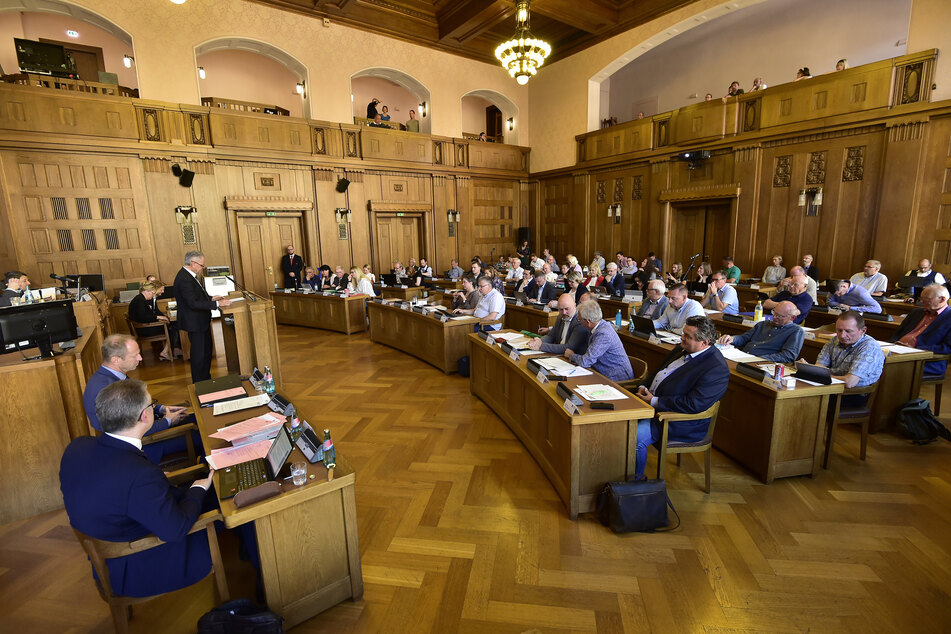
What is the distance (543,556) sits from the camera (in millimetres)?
2592

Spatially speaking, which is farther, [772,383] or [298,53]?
[298,53]

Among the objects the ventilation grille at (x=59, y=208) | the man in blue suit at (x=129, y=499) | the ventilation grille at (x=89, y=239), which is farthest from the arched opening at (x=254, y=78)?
the man in blue suit at (x=129, y=499)

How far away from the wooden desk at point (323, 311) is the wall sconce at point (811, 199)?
27.3ft

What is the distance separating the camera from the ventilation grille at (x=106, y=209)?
8320 millimetres

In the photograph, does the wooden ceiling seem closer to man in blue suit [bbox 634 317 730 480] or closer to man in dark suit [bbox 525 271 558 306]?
man in dark suit [bbox 525 271 558 306]

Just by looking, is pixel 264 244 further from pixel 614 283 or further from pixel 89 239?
pixel 614 283

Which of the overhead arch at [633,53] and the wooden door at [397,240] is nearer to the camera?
the overhead arch at [633,53]

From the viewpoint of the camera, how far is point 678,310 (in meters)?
4.77

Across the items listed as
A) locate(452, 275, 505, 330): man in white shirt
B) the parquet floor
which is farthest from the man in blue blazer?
locate(452, 275, 505, 330): man in white shirt

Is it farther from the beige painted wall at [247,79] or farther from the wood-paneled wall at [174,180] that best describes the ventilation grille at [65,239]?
the beige painted wall at [247,79]

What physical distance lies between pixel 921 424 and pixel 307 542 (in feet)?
15.7

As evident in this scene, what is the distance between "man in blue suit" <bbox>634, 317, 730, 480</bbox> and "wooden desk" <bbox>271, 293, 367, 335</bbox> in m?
6.11

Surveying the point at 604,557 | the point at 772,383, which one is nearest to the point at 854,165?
the point at 772,383

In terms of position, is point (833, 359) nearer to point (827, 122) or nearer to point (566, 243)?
point (827, 122)
